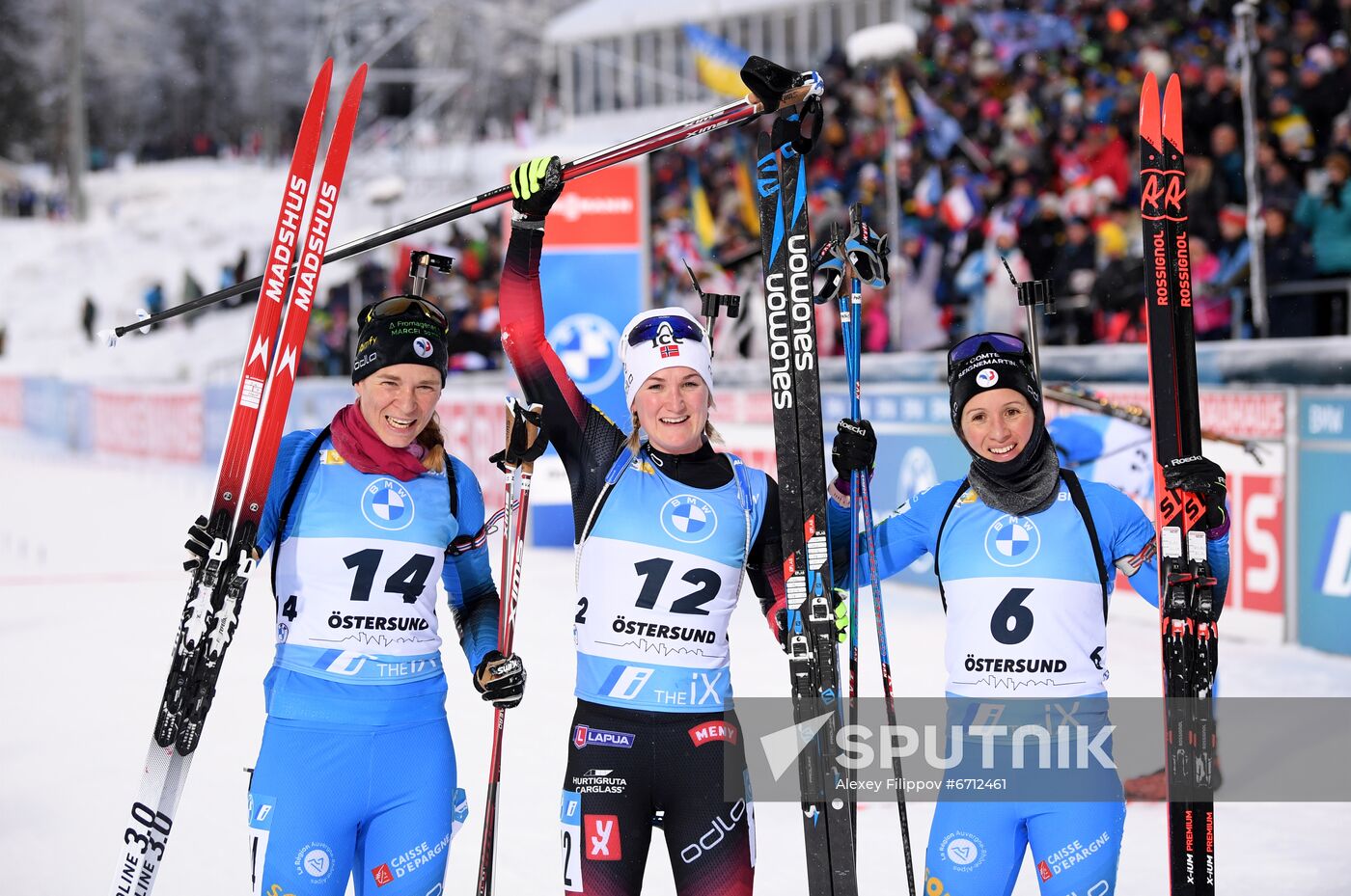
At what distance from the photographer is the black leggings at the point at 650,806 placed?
10.4 ft

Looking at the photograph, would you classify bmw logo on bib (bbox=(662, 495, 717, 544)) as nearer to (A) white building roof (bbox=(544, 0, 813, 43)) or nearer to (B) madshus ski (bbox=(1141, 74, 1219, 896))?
(B) madshus ski (bbox=(1141, 74, 1219, 896))

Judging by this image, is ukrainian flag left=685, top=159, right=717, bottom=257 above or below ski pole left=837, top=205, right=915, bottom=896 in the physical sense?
above

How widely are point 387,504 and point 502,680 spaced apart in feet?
1.65

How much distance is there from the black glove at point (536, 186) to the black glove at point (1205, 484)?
1675 mm

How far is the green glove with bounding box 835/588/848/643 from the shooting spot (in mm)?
3424

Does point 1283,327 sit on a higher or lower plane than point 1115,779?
higher

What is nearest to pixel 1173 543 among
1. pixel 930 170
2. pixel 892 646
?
pixel 892 646

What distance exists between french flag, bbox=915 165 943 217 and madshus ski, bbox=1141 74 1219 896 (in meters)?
9.26

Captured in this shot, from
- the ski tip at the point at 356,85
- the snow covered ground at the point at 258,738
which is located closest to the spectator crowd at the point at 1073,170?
the snow covered ground at the point at 258,738

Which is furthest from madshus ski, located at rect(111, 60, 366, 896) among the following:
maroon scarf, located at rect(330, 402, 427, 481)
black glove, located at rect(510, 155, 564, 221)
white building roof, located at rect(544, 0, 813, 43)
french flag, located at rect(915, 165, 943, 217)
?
white building roof, located at rect(544, 0, 813, 43)

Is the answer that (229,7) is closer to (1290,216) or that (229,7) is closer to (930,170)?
(930,170)

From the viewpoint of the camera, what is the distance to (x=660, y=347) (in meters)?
3.36

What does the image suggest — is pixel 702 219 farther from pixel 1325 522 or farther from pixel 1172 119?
pixel 1172 119

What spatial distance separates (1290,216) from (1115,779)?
744 cm
